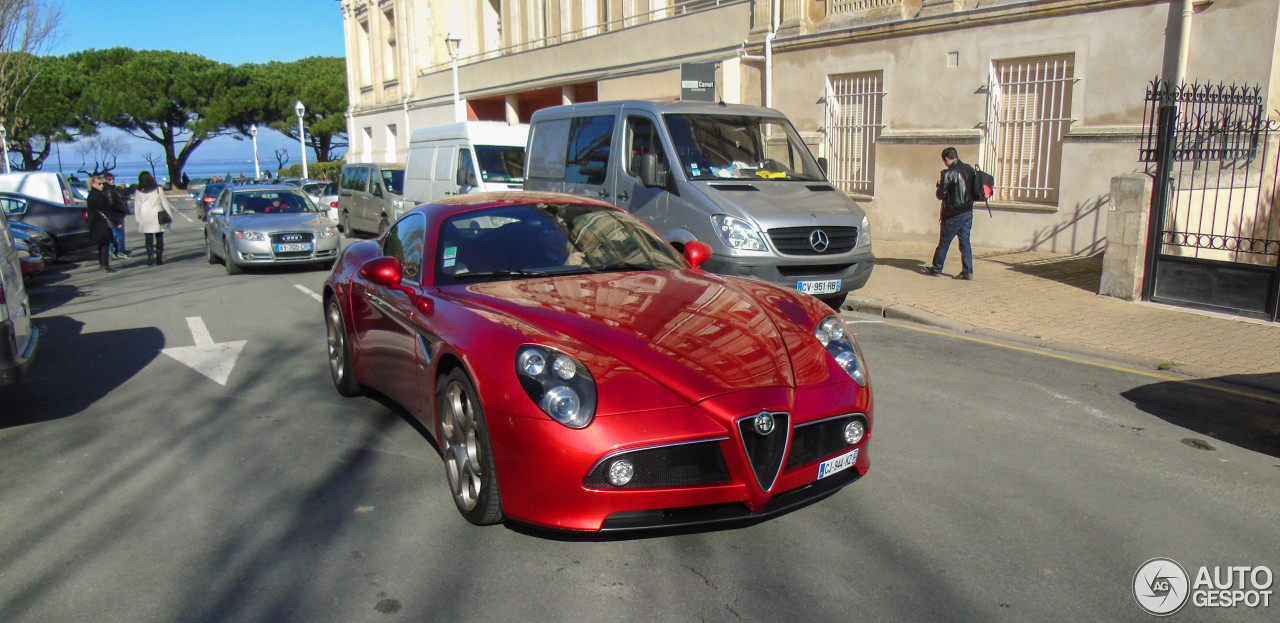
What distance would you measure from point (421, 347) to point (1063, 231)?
11.3m

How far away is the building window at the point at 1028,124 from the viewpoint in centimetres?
1323

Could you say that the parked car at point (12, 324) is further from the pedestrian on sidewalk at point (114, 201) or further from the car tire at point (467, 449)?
the pedestrian on sidewalk at point (114, 201)

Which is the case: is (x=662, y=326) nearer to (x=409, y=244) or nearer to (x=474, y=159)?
(x=409, y=244)

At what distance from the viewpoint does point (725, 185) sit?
923 centimetres

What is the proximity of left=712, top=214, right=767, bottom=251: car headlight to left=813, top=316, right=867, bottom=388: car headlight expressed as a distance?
4.08 meters

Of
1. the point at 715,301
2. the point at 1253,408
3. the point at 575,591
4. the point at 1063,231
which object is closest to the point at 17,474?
the point at 575,591

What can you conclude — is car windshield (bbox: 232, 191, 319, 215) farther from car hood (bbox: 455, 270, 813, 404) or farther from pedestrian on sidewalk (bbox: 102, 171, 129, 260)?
car hood (bbox: 455, 270, 813, 404)

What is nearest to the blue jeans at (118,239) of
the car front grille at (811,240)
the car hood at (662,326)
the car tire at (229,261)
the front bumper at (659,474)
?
the car tire at (229,261)

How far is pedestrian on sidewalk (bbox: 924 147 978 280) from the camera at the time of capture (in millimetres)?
11055

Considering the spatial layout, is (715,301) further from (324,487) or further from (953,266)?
(953,266)

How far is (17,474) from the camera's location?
5031 millimetres

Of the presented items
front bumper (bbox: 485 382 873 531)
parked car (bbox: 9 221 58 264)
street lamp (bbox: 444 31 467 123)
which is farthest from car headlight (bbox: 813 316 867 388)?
street lamp (bbox: 444 31 467 123)

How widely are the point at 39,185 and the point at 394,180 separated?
9920 mm

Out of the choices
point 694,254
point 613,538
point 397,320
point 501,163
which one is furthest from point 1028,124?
point 613,538
